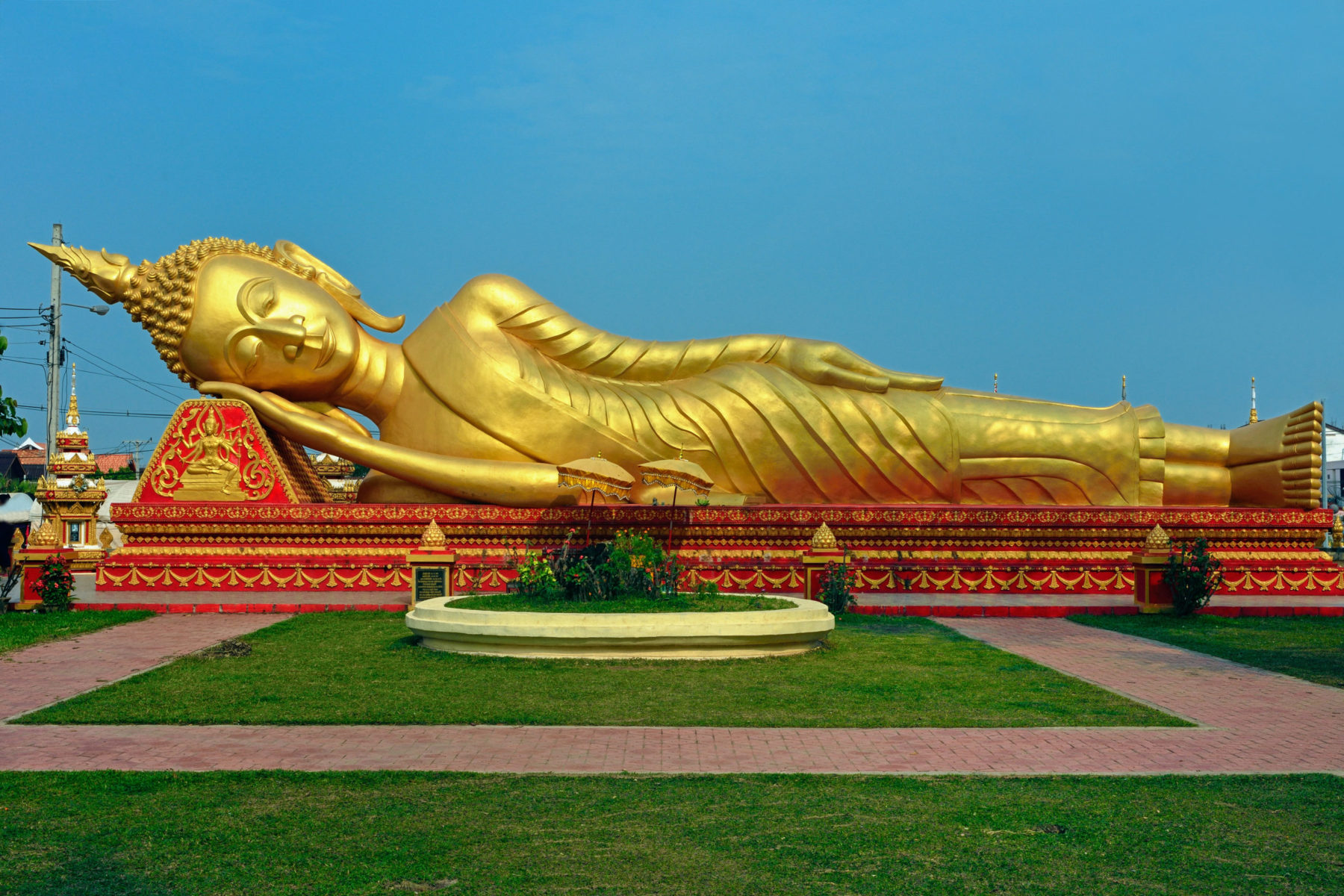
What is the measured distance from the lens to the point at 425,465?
1658 cm

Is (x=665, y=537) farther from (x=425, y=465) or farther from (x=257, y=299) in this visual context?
(x=257, y=299)

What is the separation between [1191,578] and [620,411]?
8.24 m

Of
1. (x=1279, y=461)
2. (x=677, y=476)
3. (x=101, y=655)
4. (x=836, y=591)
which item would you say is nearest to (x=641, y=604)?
(x=836, y=591)

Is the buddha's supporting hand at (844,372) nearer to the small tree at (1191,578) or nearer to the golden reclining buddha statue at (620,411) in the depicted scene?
the golden reclining buddha statue at (620,411)

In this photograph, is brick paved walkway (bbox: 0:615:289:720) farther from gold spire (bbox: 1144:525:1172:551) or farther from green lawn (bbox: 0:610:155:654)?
gold spire (bbox: 1144:525:1172:551)

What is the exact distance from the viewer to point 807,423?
17.3 metres

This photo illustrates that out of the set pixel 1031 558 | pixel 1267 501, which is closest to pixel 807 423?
pixel 1031 558

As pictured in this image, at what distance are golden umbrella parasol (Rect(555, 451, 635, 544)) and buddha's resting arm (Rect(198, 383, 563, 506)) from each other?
0.43 metres

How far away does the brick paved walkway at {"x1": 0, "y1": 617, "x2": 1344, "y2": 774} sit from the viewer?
6852mm

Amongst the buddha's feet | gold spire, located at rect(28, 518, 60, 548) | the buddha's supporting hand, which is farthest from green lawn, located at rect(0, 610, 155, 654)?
the buddha's feet

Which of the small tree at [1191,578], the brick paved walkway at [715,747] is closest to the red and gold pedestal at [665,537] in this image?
the small tree at [1191,578]

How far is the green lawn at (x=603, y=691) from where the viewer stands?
8.24 meters

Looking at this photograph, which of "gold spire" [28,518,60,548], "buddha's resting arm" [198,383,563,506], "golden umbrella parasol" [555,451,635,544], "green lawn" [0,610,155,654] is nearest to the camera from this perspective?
"green lawn" [0,610,155,654]

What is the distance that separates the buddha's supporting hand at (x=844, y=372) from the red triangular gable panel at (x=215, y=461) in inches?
314
